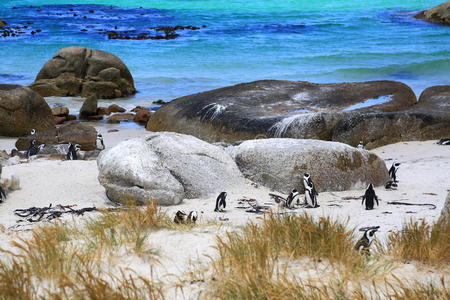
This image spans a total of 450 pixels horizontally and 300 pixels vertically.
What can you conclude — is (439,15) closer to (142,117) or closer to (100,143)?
(142,117)

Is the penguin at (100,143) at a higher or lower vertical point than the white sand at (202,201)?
lower

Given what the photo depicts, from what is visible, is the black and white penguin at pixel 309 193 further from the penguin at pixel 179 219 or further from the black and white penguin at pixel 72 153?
the black and white penguin at pixel 72 153

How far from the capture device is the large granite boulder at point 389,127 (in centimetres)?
1127

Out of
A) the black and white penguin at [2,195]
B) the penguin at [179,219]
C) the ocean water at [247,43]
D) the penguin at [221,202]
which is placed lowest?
the ocean water at [247,43]

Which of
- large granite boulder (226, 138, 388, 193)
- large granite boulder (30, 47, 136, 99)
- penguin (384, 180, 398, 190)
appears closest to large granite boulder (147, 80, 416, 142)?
large granite boulder (226, 138, 388, 193)

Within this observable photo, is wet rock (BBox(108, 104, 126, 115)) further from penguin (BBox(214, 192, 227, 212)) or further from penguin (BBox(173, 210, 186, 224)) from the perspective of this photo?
penguin (BBox(173, 210, 186, 224))

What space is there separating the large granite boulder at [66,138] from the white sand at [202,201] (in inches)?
119

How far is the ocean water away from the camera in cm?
2464

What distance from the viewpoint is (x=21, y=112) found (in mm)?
14031

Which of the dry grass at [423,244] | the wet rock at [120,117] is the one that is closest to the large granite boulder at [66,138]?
the wet rock at [120,117]

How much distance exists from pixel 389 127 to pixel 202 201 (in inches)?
206

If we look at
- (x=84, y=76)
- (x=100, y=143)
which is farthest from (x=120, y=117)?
(x=84, y=76)

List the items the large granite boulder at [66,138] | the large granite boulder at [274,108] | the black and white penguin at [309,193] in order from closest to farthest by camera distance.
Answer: the black and white penguin at [309,193] → the large granite boulder at [274,108] → the large granite boulder at [66,138]

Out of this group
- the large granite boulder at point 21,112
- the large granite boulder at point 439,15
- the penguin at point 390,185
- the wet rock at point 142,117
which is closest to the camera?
the penguin at point 390,185
